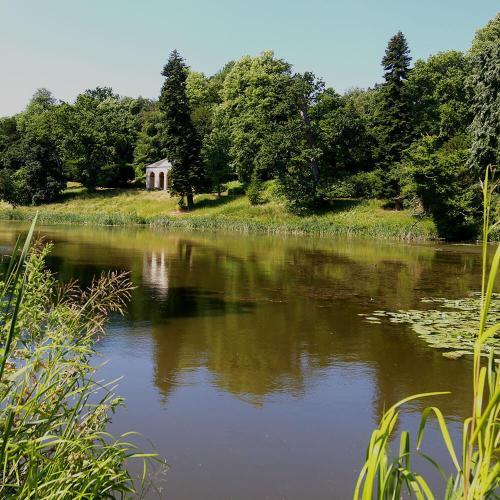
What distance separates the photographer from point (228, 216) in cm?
4372

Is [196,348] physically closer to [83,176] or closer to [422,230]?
[422,230]

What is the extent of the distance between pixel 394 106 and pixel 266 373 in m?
36.7

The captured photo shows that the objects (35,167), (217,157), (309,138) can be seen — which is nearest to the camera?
(309,138)

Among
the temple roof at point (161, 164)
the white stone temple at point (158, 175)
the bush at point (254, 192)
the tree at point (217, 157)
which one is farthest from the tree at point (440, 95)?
the white stone temple at point (158, 175)

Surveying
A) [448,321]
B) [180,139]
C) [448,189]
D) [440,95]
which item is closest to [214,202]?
[180,139]

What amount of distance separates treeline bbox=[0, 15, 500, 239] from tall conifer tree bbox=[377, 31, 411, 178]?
0.09 m

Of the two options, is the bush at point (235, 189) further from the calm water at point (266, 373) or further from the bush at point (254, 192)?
the calm water at point (266, 373)

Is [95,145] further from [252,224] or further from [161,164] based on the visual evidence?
[252,224]

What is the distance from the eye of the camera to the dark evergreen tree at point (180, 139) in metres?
47.8

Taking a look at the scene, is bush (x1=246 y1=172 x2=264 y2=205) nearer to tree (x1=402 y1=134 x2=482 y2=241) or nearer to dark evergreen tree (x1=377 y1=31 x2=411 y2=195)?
dark evergreen tree (x1=377 y1=31 x2=411 y2=195)

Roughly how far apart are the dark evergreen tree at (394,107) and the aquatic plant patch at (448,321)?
93.4 ft

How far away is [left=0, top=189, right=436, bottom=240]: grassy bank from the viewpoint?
36719 mm

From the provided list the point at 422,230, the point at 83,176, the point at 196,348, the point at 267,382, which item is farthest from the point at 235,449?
the point at 83,176

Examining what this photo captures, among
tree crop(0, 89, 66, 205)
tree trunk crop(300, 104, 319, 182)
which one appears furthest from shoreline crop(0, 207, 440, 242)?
tree crop(0, 89, 66, 205)
